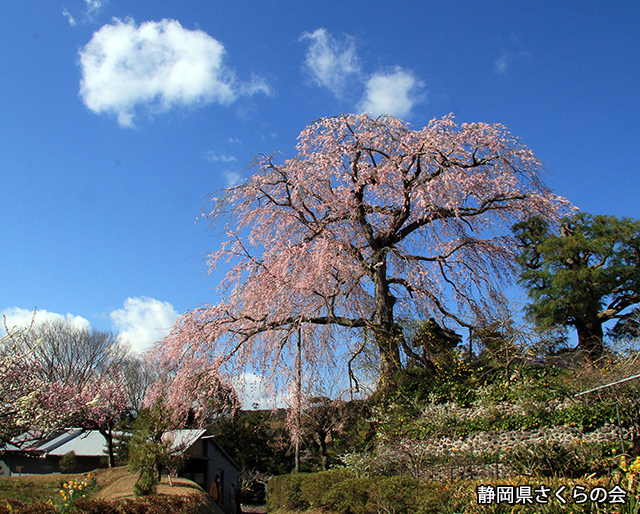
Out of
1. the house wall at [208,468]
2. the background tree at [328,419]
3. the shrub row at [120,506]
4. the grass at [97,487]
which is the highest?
the background tree at [328,419]

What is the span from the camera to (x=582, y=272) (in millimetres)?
14172

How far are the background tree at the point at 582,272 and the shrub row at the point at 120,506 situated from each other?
1182 centimetres

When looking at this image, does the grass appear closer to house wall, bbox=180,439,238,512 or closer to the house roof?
the house roof

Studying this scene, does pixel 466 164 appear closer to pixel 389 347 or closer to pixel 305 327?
pixel 389 347

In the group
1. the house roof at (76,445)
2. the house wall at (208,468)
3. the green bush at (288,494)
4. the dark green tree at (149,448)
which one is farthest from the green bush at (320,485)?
the house roof at (76,445)

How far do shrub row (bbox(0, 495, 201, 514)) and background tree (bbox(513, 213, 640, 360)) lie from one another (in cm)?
1182

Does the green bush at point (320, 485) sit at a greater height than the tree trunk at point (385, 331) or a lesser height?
lesser

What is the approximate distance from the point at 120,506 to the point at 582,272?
14.1 metres

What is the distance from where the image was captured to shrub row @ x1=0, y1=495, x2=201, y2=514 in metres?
6.54

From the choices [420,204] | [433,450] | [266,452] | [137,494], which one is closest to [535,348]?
[433,450]

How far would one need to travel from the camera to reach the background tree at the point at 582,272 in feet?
47.2

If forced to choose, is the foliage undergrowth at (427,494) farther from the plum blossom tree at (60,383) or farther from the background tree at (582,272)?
the background tree at (582,272)

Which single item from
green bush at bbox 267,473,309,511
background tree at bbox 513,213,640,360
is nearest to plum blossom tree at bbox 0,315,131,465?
green bush at bbox 267,473,309,511

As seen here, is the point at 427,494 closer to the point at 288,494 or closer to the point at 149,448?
the point at 288,494
